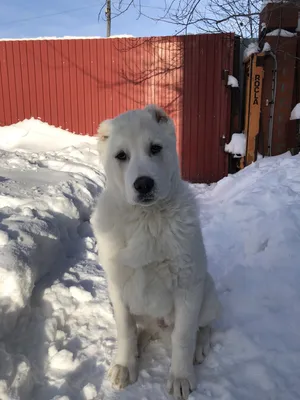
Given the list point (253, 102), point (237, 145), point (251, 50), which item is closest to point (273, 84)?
point (253, 102)

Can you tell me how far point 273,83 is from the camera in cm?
679

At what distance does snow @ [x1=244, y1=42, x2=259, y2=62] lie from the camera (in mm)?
6738

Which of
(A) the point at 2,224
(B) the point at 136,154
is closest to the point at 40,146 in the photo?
(A) the point at 2,224

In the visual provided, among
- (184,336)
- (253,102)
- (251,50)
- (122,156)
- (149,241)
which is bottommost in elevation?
(184,336)

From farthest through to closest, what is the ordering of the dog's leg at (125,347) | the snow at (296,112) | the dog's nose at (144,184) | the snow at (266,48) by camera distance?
the snow at (296,112)
the snow at (266,48)
the dog's leg at (125,347)
the dog's nose at (144,184)

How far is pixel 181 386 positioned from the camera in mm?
1957

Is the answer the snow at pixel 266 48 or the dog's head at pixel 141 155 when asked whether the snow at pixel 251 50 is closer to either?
the snow at pixel 266 48

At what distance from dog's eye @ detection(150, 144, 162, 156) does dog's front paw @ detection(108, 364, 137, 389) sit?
4.28 feet

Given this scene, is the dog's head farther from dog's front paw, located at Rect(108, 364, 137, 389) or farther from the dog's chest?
dog's front paw, located at Rect(108, 364, 137, 389)

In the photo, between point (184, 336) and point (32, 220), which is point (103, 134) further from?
point (32, 220)

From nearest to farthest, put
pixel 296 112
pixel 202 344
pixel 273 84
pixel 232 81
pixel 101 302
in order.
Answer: pixel 202 344 → pixel 101 302 → pixel 296 112 → pixel 273 84 → pixel 232 81

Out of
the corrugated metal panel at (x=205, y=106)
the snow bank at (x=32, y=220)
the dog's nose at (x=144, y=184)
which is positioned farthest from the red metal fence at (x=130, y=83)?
the dog's nose at (x=144, y=184)

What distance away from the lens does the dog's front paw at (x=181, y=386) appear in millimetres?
1946

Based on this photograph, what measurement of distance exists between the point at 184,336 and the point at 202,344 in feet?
1.13
